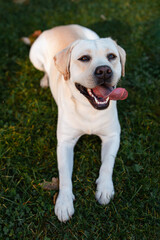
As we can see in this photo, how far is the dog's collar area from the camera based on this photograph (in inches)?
98.7

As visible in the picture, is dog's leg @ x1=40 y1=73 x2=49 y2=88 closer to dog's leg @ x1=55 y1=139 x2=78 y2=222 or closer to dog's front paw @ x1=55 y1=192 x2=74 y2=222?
dog's leg @ x1=55 y1=139 x2=78 y2=222

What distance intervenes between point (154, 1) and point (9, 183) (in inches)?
215

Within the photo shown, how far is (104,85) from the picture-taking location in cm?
253

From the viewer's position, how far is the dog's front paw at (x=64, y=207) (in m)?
2.45

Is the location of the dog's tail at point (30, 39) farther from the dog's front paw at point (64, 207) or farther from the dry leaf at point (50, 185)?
the dog's front paw at point (64, 207)

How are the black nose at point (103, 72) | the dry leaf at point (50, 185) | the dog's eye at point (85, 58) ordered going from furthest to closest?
the dry leaf at point (50, 185) < the dog's eye at point (85, 58) < the black nose at point (103, 72)

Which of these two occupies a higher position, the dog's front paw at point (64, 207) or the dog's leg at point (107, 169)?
the dog's leg at point (107, 169)

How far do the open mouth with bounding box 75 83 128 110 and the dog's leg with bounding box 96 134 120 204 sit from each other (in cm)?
62

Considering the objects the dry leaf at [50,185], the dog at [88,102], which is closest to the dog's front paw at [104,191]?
the dog at [88,102]

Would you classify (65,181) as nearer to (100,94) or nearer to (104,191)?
(104,191)

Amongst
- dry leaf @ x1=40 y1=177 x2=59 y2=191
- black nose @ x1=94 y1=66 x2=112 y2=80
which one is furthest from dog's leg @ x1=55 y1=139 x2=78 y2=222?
black nose @ x1=94 y1=66 x2=112 y2=80

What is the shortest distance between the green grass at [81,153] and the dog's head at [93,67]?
0.88m

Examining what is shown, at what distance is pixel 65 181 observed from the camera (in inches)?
104

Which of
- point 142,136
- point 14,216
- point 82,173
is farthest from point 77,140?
point 14,216
